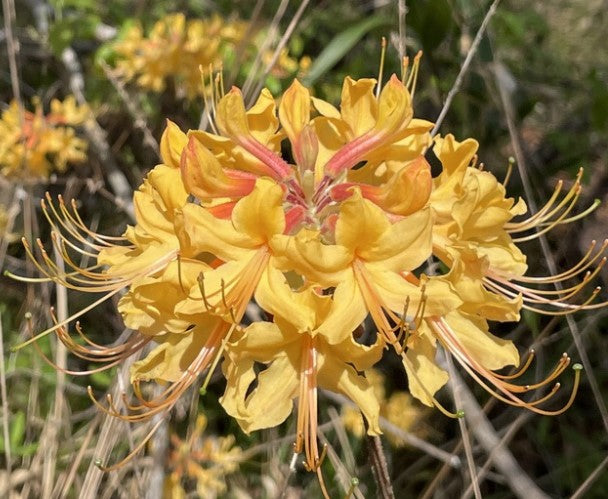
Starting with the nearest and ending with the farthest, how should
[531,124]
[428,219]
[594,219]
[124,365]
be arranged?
[428,219], [124,365], [594,219], [531,124]

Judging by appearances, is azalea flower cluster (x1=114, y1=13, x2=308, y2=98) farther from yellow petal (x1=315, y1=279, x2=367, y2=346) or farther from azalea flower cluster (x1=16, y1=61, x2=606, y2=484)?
yellow petal (x1=315, y1=279, x2=367, y2=346)

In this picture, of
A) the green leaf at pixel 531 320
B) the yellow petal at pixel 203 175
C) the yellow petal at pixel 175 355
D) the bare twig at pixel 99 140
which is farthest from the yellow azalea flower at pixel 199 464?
the yellow petal at pixel 203 175

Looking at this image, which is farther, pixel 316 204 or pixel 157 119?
pixel 157 119

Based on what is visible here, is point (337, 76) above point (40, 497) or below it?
above

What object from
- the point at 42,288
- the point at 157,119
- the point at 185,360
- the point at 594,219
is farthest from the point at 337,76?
the point at 185,360

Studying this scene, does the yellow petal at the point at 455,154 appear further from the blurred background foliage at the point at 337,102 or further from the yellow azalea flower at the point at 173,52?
the yellow azalea flower at the point at 173,52

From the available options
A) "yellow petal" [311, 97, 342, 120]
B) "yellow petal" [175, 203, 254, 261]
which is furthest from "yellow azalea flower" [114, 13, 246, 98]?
"yellow petal" [175, 203, 254, 261]

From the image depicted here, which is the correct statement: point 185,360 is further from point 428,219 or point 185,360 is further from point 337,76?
point 337,76
